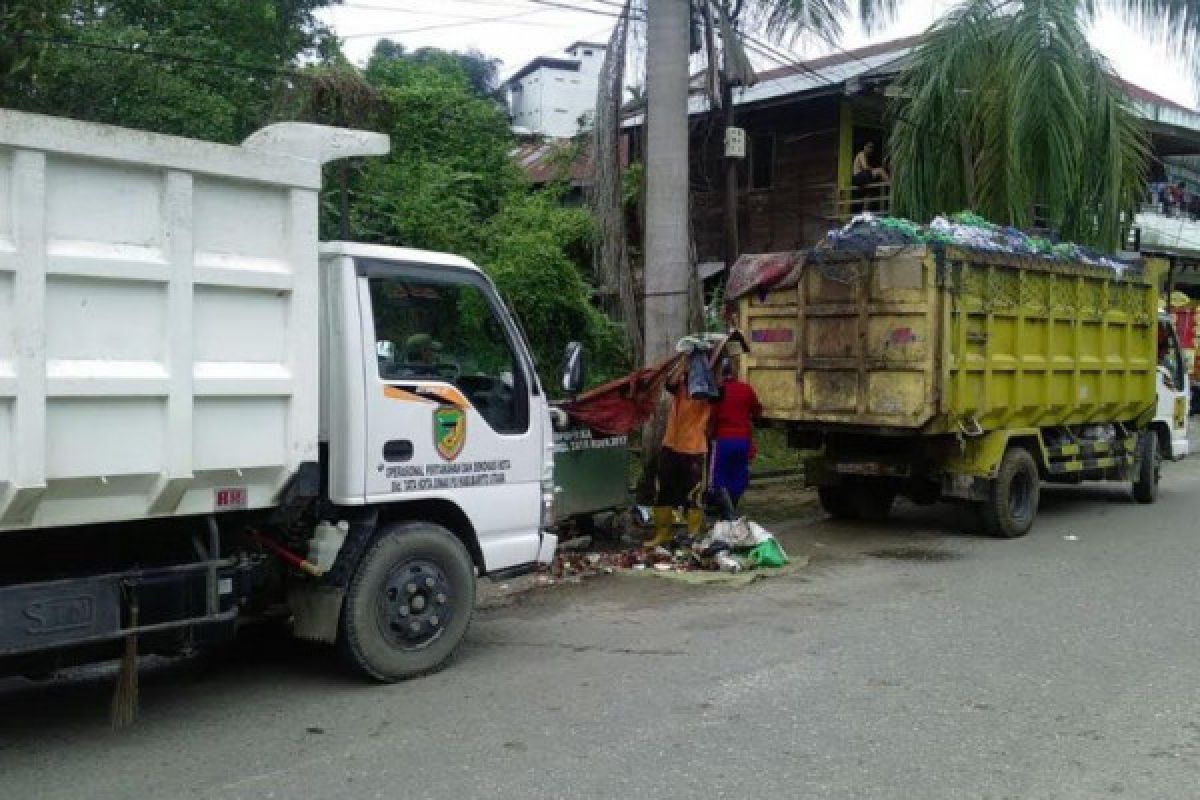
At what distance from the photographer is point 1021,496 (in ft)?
A: 34.1

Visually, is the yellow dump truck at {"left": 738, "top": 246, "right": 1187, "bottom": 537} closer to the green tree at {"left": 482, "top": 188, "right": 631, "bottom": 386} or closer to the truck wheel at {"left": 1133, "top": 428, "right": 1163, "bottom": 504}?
the truck wheel at {"left": 1133, "top": 428, "right": 1163, "bottom": 504}

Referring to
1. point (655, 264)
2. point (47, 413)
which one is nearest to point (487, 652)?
point (47, 413)

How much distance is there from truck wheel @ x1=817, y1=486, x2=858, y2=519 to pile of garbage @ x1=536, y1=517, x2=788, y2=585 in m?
2.35

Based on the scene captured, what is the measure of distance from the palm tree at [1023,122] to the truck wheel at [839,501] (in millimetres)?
5128

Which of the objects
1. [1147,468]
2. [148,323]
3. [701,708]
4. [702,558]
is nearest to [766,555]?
[702,558]

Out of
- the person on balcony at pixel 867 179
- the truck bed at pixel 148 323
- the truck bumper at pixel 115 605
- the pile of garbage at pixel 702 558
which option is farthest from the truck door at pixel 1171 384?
the truck bumper at pixel 115 605

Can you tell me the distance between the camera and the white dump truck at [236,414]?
427cm

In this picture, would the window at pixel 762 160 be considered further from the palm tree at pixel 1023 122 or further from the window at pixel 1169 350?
the window at pixel 1169 350

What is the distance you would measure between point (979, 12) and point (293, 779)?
511 inches

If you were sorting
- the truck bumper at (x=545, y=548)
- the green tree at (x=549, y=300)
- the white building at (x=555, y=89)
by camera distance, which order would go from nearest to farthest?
1. the truck bumper at (x=545, y=548)
2. the green tree at (x=549, y=300)
3. the white building at (x=555, y=89)

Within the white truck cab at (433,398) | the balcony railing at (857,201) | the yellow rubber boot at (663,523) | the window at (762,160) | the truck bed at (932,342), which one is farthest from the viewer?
the window at (762,160)

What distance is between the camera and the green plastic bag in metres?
8.61

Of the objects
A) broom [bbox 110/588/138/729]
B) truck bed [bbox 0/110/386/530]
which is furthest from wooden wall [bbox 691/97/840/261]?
broom [bbox 110/588/138/729]

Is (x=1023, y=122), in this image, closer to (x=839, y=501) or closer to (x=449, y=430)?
(x=839, y=501)
